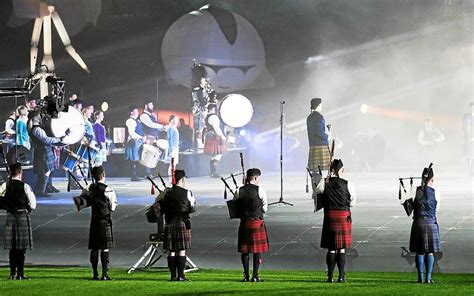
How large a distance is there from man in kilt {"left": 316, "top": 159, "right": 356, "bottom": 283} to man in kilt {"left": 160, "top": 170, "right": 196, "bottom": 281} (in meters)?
1.51

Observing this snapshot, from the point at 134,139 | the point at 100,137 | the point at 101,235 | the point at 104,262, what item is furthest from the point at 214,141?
the point at 104,262

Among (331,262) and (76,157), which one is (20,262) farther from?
(76,157)

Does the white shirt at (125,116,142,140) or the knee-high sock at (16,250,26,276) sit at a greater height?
the white shirt at (125,116,142,140)

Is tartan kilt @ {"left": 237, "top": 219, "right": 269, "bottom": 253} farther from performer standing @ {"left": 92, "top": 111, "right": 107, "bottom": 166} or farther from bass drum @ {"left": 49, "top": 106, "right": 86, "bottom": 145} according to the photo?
performer standing @ {"left": 92, "top": 111, "right": 107, "bottom": 166}

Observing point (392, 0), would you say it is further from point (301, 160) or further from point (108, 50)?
point (108, 50)

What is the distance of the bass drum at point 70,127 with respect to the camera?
67.4 feet

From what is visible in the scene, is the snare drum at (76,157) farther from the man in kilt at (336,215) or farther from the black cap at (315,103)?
the man in kilt at (336,215)

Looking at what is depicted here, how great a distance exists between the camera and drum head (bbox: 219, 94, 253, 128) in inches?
1010

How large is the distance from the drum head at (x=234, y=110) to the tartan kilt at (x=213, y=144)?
59 centimetres

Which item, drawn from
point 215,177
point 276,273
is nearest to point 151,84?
point 215,177

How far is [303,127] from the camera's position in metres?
30.5

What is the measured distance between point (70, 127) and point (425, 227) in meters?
10.0

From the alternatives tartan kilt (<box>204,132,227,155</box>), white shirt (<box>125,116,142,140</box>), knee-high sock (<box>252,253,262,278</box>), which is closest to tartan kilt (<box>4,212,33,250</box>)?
knee-high sock (<box>252,253,262,278</box>)

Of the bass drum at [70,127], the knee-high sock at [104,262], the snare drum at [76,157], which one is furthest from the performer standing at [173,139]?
the knee-high sock at [104,262]
